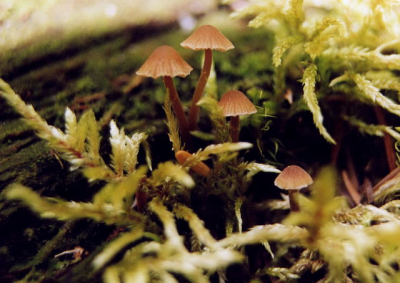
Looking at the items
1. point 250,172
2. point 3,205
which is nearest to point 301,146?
point 250,172

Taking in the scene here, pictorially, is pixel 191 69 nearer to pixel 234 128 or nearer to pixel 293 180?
pixel 234 128

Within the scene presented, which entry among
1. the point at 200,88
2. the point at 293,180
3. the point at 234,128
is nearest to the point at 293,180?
the point at 293,180

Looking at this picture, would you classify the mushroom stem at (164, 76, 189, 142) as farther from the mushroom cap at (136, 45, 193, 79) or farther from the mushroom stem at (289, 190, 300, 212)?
the mushroom stem at (289, 190, 300, 212)

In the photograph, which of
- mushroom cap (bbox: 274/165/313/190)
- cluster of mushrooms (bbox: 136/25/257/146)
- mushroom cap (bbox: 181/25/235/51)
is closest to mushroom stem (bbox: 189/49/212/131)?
cluster of mushrooms (bbox: 136/25/257/146)

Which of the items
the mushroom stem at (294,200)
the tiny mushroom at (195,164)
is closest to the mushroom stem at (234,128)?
the tiny mushroom at (195,164)

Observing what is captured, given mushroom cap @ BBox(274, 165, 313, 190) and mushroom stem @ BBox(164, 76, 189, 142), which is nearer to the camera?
mushroom cap @ BBox(274, 165, 313, 190)

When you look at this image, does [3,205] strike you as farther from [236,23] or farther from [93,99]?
[236,23]
